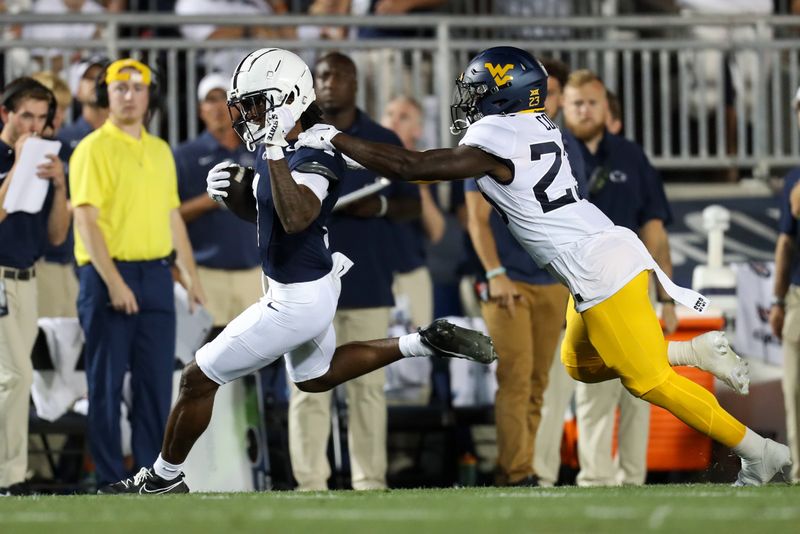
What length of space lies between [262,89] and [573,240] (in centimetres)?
148

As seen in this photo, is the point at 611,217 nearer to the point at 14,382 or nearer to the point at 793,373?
the point at 793,373

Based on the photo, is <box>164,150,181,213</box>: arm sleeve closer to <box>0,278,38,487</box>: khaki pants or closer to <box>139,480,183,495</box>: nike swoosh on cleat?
<box>0,278,38,487</box>: khaki pants

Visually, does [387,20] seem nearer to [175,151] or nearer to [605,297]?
[175,151]

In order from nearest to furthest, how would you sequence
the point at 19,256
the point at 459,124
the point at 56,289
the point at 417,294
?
the point at 459,124 → the point at 19,256 → the point at 56,289 → the point at 417,294

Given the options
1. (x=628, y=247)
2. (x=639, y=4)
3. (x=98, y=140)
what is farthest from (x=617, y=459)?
(x=639, y=4)

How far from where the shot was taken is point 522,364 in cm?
860

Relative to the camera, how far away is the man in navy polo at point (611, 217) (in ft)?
28.9

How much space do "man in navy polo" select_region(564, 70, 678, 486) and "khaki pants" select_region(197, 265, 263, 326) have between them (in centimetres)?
222

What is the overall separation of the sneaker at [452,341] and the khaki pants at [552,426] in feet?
6.72

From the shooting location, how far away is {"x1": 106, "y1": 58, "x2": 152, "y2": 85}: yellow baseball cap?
330 inches

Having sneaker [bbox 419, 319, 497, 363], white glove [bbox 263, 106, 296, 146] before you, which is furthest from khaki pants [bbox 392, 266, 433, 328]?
white glove [bbox 263, 106, 296, 146]

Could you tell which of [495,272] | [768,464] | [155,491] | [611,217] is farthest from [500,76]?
[611,217]

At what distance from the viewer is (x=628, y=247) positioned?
253 inches

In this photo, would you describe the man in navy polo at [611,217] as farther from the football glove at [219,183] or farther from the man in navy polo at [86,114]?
the man in navy polo at [86,114]
